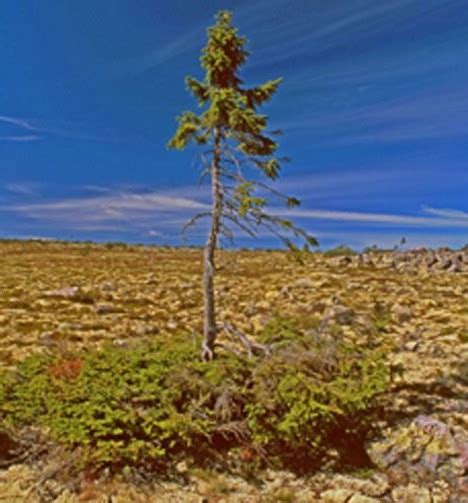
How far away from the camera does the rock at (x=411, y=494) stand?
848cm

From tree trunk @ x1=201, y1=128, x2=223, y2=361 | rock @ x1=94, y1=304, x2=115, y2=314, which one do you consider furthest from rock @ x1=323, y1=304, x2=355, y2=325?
rock @ x1=94, y1=304, x2=115, y2=314

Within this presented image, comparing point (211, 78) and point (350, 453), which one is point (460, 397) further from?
point (211, 78)

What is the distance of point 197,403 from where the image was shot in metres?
9.50

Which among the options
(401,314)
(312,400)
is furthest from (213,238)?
(401,314)

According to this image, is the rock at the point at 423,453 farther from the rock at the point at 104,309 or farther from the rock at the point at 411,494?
the rock at the point at 104,309

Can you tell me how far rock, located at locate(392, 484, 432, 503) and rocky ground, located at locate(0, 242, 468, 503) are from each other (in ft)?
0.05

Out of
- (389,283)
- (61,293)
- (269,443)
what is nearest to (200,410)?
(269,443)

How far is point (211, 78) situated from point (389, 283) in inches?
901

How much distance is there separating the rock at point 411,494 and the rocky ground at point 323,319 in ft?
0.05

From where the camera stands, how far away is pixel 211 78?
35.1 ft

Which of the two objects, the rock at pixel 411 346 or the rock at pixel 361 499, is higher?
the rock at pixel 411 346

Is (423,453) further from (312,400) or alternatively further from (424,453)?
(312,400)

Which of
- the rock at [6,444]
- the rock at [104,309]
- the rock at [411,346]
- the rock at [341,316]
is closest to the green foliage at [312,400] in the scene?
the rock at [6,444]

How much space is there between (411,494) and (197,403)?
3814 millimetres
